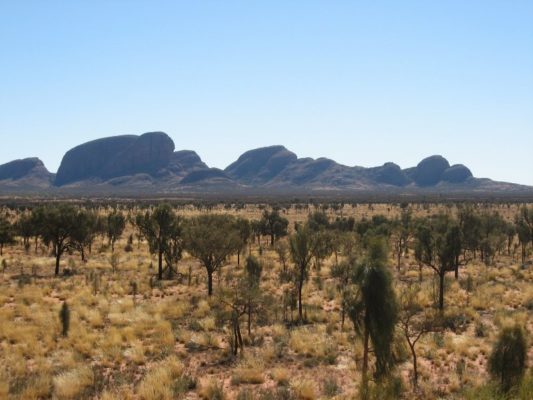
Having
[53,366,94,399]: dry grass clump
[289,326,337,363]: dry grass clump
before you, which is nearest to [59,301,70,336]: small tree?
[53,366,94,399]: dry grass clump

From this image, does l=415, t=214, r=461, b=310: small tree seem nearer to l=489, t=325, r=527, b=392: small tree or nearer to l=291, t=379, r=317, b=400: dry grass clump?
l=489, t=325, r=527, b=392: small tree

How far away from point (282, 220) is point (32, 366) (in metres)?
43.5

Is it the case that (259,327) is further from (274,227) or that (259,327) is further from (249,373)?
(274,227)

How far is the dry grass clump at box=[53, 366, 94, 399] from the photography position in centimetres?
1443

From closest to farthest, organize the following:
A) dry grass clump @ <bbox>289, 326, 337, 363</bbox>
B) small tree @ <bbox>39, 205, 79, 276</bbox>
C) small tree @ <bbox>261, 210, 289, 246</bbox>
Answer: dry grass clump @ <bbox>289, 326, 337, 363</bbox> → small tree @ <bbox>39, 205, 79, 276</bbox> → small tree @ <bbox>261, 210, 289, 246</bbox>

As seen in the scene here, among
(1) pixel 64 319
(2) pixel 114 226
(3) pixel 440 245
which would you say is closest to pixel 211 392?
(1) pixel 64 319

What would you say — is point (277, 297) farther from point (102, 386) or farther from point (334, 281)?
point (102, 386)

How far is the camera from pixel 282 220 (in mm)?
59312

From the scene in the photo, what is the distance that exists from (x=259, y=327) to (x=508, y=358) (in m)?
12.1

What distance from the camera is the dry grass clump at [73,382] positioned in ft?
47.3

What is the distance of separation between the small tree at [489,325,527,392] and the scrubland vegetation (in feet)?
0.11

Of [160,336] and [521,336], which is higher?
[521,336]

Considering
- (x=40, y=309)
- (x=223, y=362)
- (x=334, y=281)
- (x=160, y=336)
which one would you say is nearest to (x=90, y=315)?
(x=40, y=309)

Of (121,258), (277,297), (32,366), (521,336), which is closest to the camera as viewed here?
(521,336)
